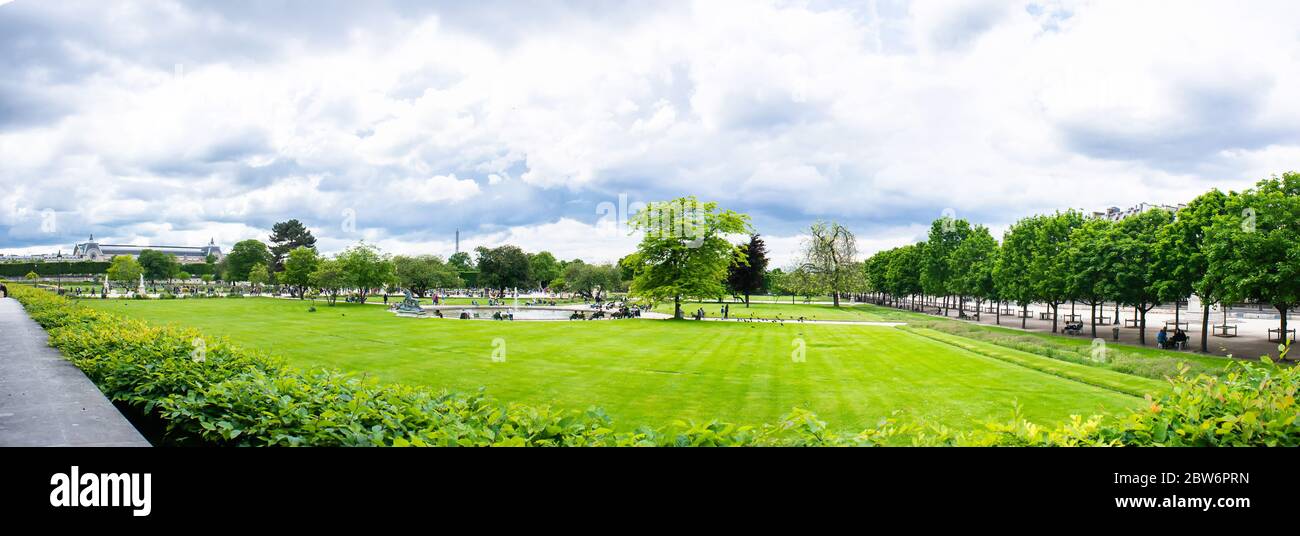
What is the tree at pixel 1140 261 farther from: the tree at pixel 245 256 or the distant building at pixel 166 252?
the distant building at pixel 166 252

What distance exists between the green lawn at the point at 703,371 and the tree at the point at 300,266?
32.9 m

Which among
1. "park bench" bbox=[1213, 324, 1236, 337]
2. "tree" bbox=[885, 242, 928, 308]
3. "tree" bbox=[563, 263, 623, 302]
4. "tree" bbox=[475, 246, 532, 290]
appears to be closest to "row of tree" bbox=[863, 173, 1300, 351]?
"park bench" bbox=[1213, 324, 1236, 337]

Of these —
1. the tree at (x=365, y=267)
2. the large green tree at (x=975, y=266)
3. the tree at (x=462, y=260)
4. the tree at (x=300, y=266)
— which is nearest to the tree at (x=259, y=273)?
the tree at (x=300, y=266)

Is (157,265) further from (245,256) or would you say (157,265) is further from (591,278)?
(591,278)

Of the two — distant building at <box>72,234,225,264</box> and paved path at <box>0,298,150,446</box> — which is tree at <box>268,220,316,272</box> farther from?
paved path at <box>0,298,150,446</box>

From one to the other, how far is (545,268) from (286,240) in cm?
5006

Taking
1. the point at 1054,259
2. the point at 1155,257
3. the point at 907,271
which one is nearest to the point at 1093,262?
the point at 1155,257

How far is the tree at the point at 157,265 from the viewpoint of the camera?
9650cm

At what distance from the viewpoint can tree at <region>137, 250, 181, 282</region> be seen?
317 feet

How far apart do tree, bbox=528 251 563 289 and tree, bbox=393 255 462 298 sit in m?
18.8

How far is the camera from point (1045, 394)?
51.9 feet
